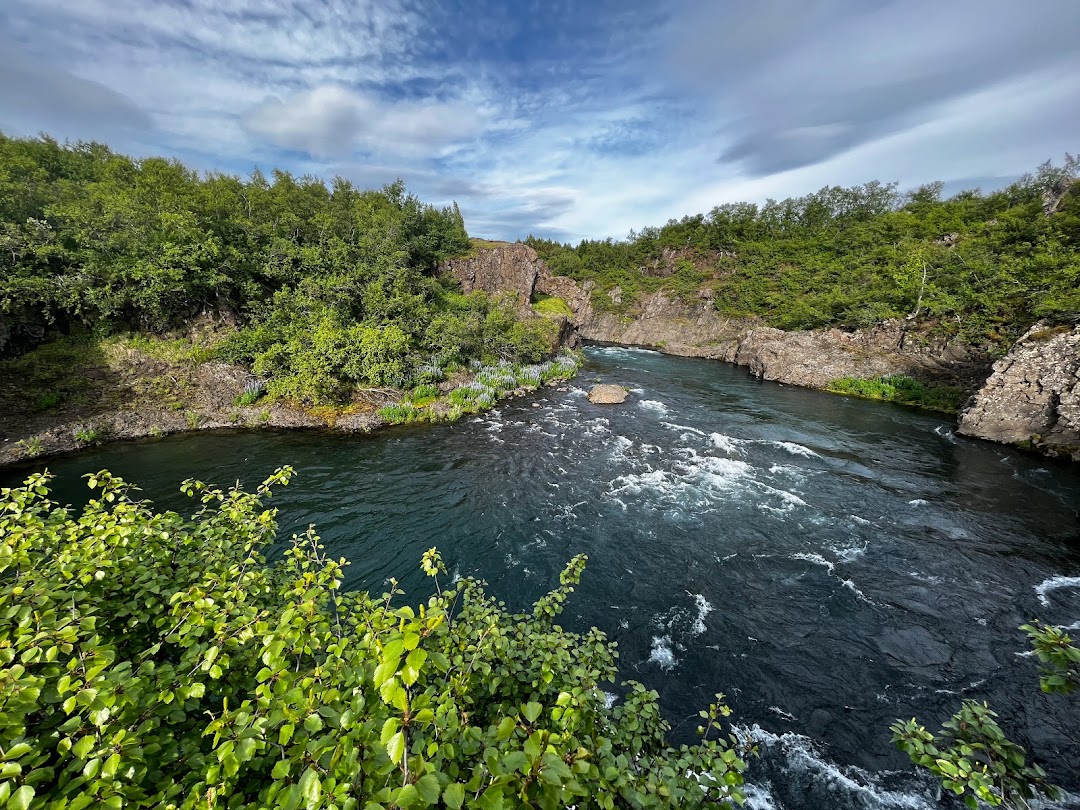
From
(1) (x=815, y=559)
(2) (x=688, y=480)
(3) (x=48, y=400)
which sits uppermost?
(3) (x=48, y=400)

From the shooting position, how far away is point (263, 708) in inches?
102

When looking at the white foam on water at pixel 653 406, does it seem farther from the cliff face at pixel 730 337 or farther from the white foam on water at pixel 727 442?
the cliff face at pixel 730 337

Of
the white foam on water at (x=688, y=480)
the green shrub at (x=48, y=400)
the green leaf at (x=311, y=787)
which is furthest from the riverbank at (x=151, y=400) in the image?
the green leaf at (x=311, y=787)

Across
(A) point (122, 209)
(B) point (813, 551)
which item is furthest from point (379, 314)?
(B) point (813, 551)

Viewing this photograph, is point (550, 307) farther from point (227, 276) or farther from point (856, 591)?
point (856, 591)

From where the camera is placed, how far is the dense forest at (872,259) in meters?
31.4

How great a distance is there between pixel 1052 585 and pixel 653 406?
19469 millimetres

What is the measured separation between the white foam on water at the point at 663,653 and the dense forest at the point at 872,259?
31220 mm

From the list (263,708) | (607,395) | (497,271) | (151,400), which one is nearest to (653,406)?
(607,395)

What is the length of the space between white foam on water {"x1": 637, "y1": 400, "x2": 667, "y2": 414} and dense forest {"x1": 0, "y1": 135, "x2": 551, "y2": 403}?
1140 centimetres

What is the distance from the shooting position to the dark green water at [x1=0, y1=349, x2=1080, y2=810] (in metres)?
8.18

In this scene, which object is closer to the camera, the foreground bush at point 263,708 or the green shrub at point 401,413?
the foreground bush at point 263,708

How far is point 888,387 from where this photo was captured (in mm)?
32344

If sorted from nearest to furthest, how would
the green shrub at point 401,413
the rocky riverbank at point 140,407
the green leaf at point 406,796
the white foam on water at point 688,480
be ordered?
the green leaf at point 406,796, the white foam on water at point 688,480, the rocky riverbank at point 140,407, the green shrub at point 401,413
